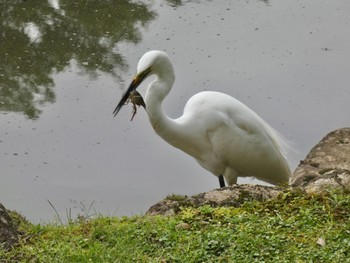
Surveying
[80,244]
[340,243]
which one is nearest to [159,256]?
[80,244]

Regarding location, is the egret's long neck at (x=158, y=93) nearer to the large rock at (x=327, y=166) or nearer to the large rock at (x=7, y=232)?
the large rock at (x=327, y=166)

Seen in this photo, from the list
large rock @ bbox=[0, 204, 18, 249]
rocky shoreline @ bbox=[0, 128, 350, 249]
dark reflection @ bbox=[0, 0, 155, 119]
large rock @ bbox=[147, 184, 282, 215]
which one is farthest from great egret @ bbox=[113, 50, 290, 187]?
large rock @ bbox=[0, 204, 18, 249]

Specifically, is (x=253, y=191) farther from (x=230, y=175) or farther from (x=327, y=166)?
(x=230, y=175)

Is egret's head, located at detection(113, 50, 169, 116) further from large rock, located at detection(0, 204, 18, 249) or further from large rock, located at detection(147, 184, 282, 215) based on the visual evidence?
large rock, located at detection(0, 204, 18, 249)

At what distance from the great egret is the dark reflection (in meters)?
1.70

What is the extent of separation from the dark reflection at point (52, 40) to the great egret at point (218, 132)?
170 centimetres

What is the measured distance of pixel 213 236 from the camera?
3.43m

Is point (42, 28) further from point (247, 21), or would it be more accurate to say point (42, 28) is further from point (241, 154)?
point (241, 154)

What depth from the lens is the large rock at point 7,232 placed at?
11.6 feet

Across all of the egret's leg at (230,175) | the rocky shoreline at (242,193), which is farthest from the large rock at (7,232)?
the egret's leg at (230,175)

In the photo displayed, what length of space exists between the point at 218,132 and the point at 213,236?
7.50 ft

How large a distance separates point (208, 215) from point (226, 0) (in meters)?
5.62

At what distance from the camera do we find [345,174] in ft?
13.3

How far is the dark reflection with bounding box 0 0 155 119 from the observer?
727 centimetres
